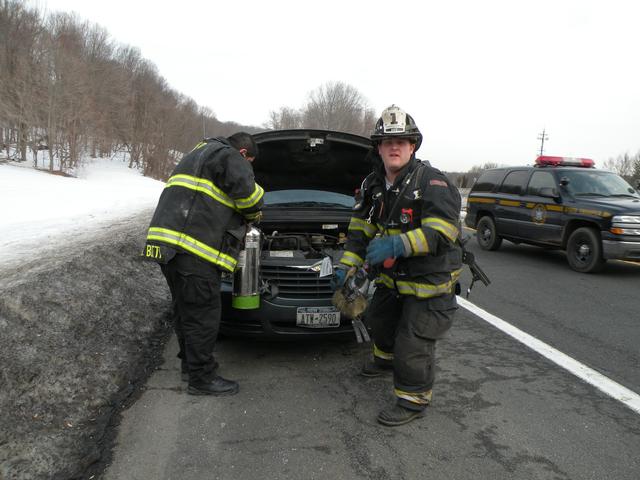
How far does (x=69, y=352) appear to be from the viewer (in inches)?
134

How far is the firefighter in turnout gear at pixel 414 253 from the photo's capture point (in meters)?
2.68

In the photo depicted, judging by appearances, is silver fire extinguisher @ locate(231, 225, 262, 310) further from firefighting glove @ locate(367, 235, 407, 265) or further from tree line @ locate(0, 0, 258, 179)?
tree line @ locate(0, 0, 258, 179)

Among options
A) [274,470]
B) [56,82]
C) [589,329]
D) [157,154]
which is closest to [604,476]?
[274,470]

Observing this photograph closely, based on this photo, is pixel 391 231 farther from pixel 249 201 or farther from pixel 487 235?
pixel 487 235

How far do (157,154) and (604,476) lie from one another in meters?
47.6

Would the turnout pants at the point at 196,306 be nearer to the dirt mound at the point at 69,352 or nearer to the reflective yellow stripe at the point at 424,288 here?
the dirt mound at the point at 69,352

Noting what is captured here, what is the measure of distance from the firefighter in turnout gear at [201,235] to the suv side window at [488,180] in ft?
25.7

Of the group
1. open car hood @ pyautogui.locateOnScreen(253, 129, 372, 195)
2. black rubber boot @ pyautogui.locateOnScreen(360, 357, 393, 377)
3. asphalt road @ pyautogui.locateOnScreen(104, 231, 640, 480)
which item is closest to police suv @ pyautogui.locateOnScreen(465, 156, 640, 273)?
asphalt road @ pyautogui.locateOnScreen(104, 231, 640, 480)

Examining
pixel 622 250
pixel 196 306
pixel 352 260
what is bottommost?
pixel 196 306

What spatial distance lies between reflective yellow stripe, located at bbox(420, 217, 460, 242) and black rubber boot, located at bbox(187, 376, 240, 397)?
5.76ft

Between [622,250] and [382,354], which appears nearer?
[382,354]

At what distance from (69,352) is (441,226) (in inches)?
112

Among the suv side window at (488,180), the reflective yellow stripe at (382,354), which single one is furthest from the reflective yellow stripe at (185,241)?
the suv side window at (488,180)

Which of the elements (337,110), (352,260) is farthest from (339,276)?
(337,110)
